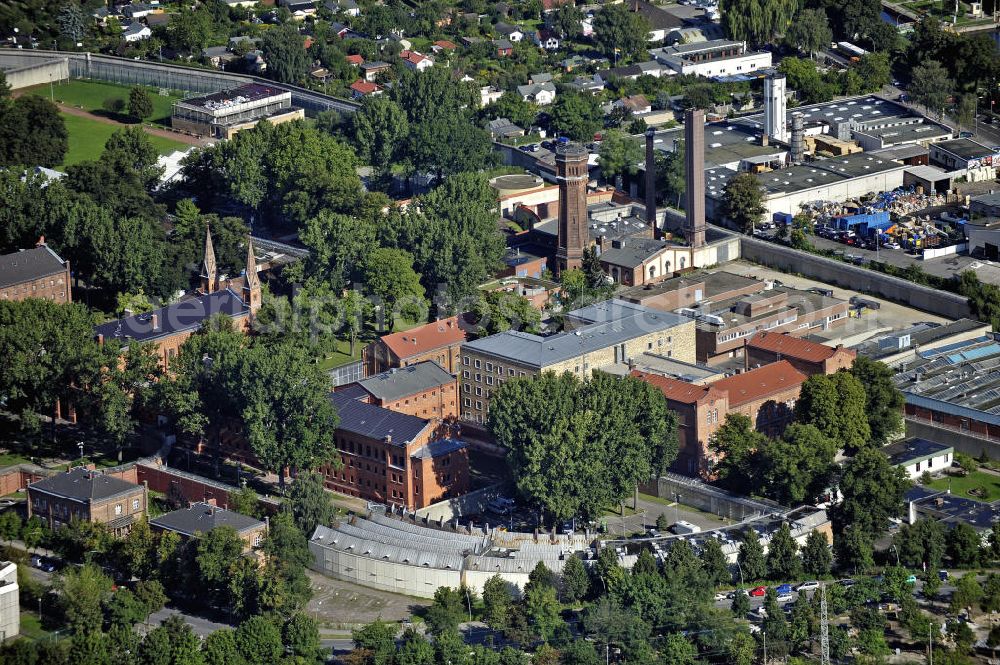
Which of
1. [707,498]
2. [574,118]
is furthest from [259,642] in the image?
[574,118]

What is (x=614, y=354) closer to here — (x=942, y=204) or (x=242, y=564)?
(x=242, y=564)

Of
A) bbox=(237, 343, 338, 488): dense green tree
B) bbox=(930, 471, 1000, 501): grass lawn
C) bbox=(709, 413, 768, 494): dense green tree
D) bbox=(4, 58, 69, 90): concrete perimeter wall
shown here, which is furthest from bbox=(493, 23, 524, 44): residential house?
bbox=(930, 471, 1000, 501): grass lawn

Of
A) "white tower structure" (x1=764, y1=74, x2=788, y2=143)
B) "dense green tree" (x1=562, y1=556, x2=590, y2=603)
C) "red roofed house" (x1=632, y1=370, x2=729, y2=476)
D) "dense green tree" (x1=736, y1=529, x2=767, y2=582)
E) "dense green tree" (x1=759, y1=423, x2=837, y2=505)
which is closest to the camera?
"dense green tree" (x1=562, y1=556, x2=590, y2=603)

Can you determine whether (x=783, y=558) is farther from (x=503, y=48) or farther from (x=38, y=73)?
(x=38, y=73)

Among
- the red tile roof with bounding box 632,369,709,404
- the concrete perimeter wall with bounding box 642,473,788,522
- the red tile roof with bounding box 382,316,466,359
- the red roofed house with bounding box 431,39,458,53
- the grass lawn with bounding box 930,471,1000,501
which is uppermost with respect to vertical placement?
the red roofed house with bounding box 431,39,458,53

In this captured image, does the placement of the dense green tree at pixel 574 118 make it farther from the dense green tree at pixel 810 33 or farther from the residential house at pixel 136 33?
the residential house at pixel 136 33

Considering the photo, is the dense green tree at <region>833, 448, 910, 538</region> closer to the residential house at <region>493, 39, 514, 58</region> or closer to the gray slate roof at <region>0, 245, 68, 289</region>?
the gray slate roof at <region>0, 245, 68, 289</region>
